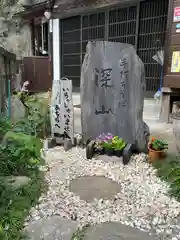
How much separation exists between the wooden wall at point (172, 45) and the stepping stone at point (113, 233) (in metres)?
4.76

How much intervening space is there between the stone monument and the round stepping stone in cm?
124

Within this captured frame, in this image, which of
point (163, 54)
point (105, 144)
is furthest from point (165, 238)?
point (163, 54)

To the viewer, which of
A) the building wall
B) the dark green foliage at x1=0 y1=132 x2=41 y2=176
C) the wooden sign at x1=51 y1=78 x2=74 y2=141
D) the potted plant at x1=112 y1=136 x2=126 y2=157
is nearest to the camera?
the dark green foliage at x1=0 y1=132 x2=41 y2=176

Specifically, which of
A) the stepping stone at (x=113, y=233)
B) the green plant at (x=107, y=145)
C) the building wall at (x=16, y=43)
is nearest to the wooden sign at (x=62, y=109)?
the green plant at (x=107, y=145)

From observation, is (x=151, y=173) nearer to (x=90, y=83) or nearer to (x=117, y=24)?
(x=90, y=83)

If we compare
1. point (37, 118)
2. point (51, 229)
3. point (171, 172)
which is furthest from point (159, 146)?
point (37, 118)

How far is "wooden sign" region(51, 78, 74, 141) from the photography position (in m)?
4.86

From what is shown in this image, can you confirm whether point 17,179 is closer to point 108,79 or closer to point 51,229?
point 51,229

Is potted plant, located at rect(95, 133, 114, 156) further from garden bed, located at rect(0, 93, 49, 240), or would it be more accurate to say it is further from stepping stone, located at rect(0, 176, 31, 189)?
stepping stone, located at rect(0, 176, 31, 189)

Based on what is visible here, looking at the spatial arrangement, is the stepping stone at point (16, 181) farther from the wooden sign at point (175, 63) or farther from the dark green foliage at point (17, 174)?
the wooden sign at point (175, 63)

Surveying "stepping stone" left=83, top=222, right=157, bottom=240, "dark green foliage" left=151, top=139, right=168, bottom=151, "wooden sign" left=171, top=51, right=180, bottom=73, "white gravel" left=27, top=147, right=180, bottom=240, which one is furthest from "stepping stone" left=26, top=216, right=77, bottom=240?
"wooden sign" left=171, top=51, right=180, bottom=73

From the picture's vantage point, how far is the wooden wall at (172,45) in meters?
6.07

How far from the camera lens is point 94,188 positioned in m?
3.39

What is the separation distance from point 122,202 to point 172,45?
16.1 ft
